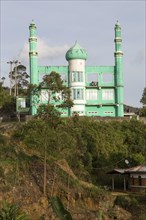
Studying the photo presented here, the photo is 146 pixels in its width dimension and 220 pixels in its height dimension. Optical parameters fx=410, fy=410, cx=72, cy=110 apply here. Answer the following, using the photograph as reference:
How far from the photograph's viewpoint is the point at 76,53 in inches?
1853

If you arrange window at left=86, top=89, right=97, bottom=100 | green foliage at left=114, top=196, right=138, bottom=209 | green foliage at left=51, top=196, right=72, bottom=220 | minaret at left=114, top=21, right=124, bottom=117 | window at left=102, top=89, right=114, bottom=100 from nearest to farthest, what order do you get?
green foliage at left=51, top=196, right=72, bottom=220
green foliage at left=114, top=196, right=138, bottom=209
minaret at left=114, top=21, right=124, bottom=117
window at left=86, top=89, right=97, bottom=100
window at left=102, top=89, right=114, bottom=100

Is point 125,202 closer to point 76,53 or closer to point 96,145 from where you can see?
point 96,145

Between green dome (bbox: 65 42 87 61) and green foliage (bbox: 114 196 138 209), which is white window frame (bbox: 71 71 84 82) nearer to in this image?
green dome (bbox: 65 42 87 61)

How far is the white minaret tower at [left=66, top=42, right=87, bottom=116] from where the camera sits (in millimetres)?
47094

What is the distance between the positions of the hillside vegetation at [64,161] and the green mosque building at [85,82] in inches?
140

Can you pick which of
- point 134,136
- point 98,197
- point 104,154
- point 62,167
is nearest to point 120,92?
point 134,136

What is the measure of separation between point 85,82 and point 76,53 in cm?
364

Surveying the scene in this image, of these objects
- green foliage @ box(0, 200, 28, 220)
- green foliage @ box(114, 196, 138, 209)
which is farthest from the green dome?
green foliage @ box(0, 200, 28, 220)

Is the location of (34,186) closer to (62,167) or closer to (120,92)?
(62,167)

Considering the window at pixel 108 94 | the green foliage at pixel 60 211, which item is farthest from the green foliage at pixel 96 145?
the green foliage at pixel 60 211

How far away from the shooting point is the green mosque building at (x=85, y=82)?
46.9 m

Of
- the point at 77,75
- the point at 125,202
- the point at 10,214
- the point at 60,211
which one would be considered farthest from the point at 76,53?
the point at 60,211

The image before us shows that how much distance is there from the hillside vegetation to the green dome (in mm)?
7633

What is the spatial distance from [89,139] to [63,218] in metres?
34.0
